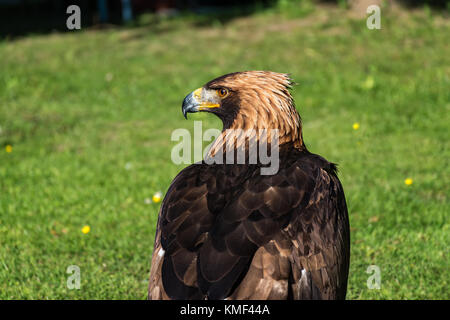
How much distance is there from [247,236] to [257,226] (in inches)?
3.4

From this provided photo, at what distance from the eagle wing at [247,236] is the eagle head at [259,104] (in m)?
0.41

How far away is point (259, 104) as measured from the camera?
396 cm

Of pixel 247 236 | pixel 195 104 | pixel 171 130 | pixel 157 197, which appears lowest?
pixel 157 197

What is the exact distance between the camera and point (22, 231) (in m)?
5.87

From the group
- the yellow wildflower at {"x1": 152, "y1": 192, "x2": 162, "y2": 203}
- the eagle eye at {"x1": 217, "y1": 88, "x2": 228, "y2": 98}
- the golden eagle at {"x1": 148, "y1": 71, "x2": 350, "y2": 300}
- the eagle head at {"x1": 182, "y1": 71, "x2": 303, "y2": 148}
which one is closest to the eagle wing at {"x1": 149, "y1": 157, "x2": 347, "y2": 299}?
the golden eagle at {"x1": 148, "y1": 71, "x2": 350, "y2": 300}

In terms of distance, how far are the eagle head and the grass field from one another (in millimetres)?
1586

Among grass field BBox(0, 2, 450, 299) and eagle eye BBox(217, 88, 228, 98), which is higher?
eagle eye BBox(217, 88, 228, 98)

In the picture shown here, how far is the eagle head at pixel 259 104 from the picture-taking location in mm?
3953

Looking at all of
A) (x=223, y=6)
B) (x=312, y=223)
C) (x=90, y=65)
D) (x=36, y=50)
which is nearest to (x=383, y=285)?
(x=312, y=223)

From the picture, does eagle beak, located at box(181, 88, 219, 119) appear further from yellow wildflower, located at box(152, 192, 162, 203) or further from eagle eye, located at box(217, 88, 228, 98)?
yellow wildflower, located at box(152, 192, 162, 203)

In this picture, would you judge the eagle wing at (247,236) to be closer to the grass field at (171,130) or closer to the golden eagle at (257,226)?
the golden eagle at (257,226)

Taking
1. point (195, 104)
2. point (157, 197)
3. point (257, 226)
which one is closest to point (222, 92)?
point (195, 104)

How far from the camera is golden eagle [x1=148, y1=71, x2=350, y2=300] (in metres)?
3.00

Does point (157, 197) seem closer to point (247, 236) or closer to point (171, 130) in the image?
point (171, 130)
